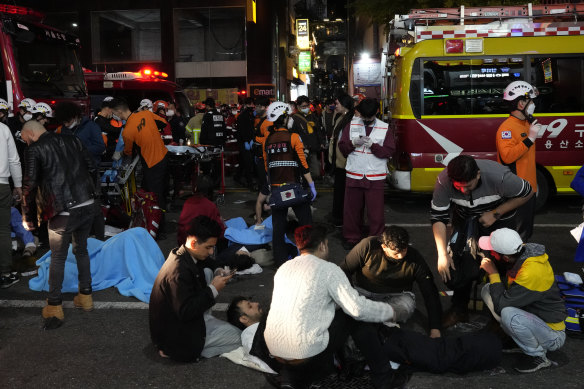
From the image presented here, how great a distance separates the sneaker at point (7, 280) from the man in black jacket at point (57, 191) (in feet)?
4.39

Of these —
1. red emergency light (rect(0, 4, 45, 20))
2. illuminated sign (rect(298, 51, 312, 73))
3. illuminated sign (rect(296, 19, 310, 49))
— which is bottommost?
red emergency light (rect(0, 4, 45, 20))

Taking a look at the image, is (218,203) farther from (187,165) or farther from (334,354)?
(334,354)

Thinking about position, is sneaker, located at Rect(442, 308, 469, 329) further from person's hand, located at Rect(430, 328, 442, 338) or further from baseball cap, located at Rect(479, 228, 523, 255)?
baseball cap, located at Rect(479, 228, 523, 255)

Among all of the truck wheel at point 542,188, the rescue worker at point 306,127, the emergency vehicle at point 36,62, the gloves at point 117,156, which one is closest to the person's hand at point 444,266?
the truck wheel at point 542,188

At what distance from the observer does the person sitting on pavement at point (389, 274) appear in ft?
15.0

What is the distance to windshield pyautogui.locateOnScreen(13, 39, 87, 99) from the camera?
34.8ft

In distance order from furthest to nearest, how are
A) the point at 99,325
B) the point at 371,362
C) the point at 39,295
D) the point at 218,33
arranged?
1. the point at 218,33
2. the point at 39,295
3. the point at 99,325
4. the point at 371,362

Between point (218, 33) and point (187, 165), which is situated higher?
point (218, 33)

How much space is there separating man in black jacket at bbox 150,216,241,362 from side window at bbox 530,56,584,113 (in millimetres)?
6744

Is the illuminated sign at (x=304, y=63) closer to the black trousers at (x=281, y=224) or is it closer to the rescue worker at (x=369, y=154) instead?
the rescue worker at (x=369, y=154)

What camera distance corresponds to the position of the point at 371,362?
12.9 ft

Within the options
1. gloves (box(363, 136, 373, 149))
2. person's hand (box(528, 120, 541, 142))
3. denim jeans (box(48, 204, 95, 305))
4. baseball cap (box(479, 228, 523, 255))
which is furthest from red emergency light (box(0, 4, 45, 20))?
baseball cap (box(479, 228, 523, 255))

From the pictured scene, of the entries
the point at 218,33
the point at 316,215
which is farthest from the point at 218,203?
the point at 218,33

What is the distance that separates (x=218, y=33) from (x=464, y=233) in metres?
29.3
